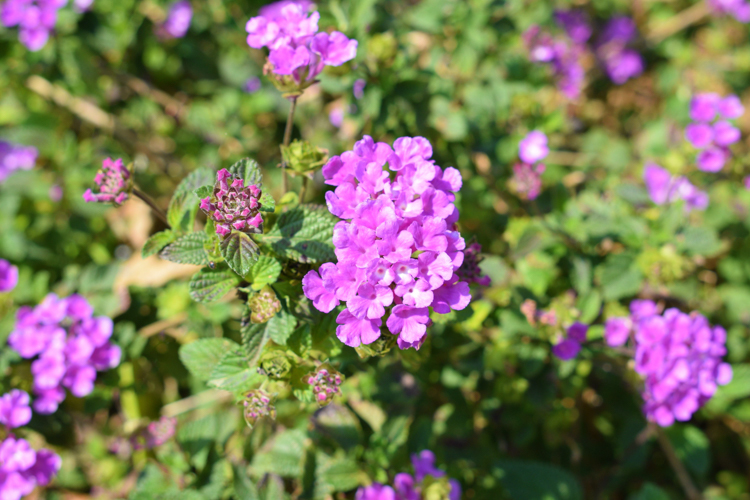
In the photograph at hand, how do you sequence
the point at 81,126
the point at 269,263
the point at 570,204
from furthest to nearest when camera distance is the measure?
the point at 81,126, the point at 570,204, the point at 269,263

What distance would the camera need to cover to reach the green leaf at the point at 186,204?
1.90m

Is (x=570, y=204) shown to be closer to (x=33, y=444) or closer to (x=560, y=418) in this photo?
(x=560, y=418)

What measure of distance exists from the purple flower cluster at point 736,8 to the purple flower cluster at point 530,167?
2.45m

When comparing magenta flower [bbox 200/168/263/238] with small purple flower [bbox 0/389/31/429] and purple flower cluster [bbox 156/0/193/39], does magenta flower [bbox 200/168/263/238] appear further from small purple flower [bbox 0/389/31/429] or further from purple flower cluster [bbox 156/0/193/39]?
purple flower cluster [bbox 156/0/193/39]

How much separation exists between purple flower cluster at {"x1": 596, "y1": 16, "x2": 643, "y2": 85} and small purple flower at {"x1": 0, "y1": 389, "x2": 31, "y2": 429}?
4405 mm

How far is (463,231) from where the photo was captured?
9.43 ft

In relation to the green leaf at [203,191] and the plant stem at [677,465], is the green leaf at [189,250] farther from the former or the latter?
the plant stem at [677,465]

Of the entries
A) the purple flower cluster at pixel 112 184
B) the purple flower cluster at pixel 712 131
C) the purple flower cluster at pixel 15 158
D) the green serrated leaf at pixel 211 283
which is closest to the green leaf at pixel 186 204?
the purple flower cluster at pixel 112 184

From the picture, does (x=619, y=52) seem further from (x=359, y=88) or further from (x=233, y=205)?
(x=233, y=205)

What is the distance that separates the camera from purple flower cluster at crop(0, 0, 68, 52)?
10.3 feet

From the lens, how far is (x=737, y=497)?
2977 millimetres

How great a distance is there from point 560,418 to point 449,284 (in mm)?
1472

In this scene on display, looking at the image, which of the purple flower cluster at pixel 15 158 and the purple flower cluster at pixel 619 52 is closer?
the purple flower cluster at pixel 15 158

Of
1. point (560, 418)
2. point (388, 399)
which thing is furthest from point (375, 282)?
point (560, 418)
